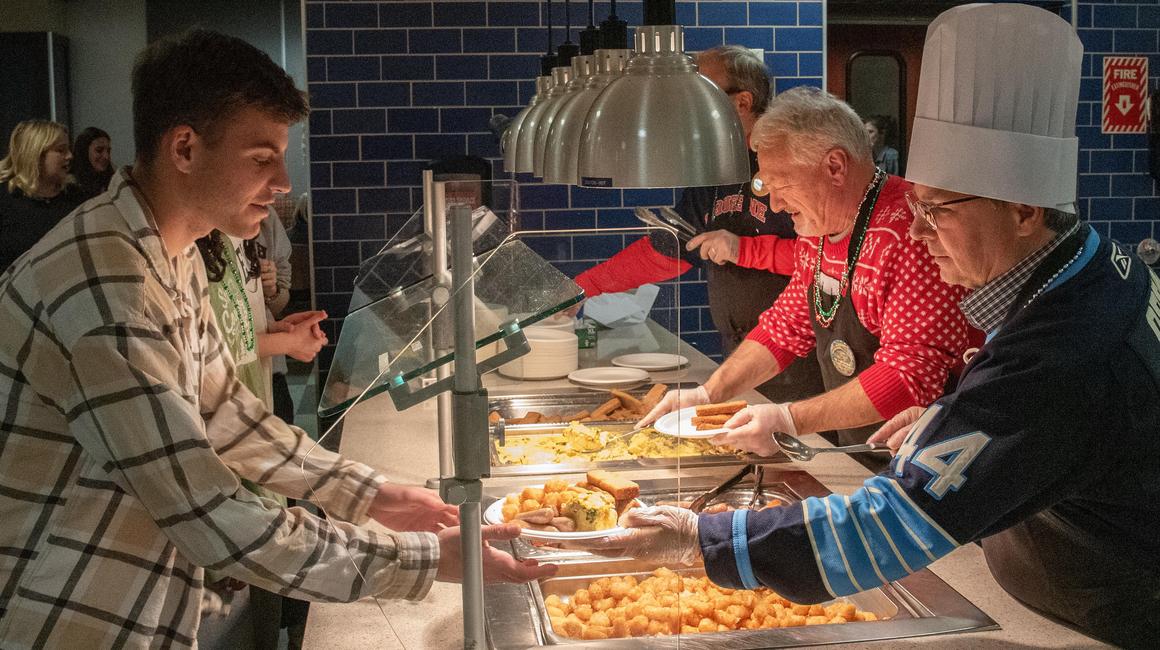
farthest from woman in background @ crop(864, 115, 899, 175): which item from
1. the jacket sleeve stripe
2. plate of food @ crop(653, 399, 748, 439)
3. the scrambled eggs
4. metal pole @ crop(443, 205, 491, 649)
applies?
metal pole @ crop(443, 205, 491, 649)

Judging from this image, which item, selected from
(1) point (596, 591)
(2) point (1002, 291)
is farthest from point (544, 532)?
(2) point (1002, 291)

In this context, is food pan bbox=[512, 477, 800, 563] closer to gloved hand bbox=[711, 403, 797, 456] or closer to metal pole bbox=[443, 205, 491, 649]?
gloved hand bbox=[711, 403, 797, 456]

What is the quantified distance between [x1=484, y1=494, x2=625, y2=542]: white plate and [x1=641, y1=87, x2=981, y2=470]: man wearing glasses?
3.40ft

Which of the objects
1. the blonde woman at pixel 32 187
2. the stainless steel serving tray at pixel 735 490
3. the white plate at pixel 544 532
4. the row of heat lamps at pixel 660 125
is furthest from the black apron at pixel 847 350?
the blonde woman at pixel 32 187

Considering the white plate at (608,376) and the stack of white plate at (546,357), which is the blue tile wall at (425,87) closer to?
the white plate at (608,376)

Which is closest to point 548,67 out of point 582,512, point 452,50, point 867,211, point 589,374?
point 867,211

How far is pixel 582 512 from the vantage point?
5.26 feet

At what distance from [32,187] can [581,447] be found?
421 centimetres

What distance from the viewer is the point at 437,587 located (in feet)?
6.42

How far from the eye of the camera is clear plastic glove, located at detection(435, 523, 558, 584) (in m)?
1.46

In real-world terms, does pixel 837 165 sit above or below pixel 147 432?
above

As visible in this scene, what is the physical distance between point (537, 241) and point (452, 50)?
13.5 feet

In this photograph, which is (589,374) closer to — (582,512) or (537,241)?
(582,512)

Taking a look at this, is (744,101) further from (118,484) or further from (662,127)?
(118,484)
